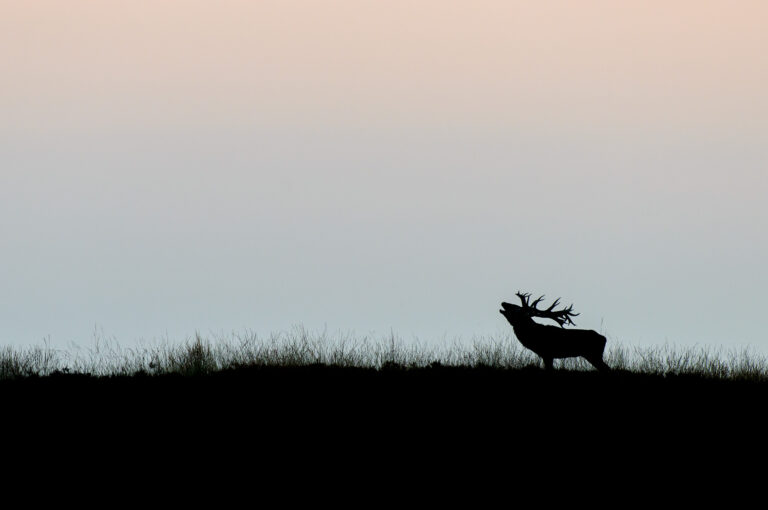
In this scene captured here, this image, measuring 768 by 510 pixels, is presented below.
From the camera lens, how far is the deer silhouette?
16141 millimetres

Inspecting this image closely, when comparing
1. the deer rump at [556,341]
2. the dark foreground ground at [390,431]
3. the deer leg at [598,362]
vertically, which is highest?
the deer rump at [556,341]

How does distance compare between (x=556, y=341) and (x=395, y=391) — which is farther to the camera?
(x=556, y=341)

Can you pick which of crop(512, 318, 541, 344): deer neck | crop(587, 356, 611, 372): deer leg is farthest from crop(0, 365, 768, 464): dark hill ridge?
crop(587, 356, 611, 372): deer leg

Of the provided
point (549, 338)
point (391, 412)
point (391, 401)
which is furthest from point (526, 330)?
point (391, 412)

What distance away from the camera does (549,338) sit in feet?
53.0

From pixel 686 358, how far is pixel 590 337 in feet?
→ 7.31

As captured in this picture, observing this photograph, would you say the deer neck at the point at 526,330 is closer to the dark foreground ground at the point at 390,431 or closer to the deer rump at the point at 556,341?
the deer rump at the point at 556,341

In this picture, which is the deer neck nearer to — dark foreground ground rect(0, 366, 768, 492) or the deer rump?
the deer rump

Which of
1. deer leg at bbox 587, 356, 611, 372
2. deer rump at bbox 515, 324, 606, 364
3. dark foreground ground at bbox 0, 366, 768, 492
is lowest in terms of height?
dark foreground ground at bbox 0, 366, 768, 492

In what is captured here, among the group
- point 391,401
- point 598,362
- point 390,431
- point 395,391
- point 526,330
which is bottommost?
point 390,431

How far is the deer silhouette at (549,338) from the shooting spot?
53.0ft

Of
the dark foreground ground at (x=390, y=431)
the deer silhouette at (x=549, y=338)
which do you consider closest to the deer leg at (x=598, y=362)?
the deer silhouette at (x=549, y=338)

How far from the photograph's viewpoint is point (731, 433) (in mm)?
12742

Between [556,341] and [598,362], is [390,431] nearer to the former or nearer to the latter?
[556,341]
